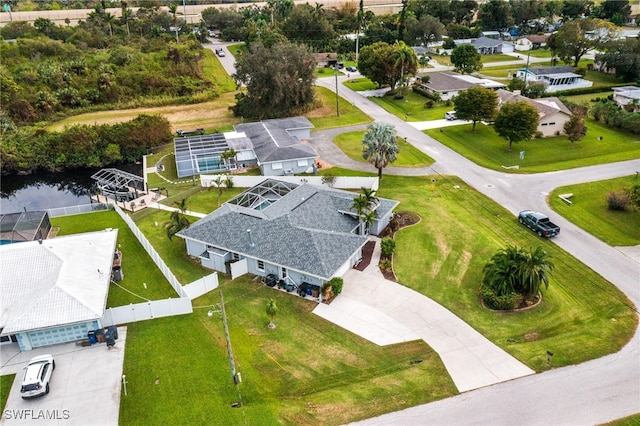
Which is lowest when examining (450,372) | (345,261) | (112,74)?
(450,372)

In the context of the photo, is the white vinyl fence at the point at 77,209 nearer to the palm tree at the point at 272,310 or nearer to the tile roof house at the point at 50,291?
the tile roof house at the point at 50,291

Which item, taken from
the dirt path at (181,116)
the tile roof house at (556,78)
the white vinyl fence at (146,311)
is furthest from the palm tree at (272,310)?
the tile roof house at (556,78)

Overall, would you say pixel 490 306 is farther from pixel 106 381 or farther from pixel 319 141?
pixel 319 141

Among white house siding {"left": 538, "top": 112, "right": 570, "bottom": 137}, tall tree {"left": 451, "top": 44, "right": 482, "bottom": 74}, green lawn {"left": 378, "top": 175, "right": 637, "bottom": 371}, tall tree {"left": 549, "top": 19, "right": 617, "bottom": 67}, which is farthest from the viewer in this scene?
tall tree {"left": 549, "top": 19, "right": 617, "bottom": 67}

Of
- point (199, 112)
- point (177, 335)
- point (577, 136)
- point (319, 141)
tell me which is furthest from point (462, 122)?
point (177, 335)

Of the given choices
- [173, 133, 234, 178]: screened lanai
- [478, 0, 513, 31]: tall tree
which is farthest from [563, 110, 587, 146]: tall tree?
[478, 0, 513, 31]: tall tree

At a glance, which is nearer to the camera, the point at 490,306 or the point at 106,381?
the point at 106,381

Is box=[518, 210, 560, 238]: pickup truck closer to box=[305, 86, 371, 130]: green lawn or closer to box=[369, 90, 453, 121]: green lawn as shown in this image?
box=[369, 90, 453, 121]: green lawn
